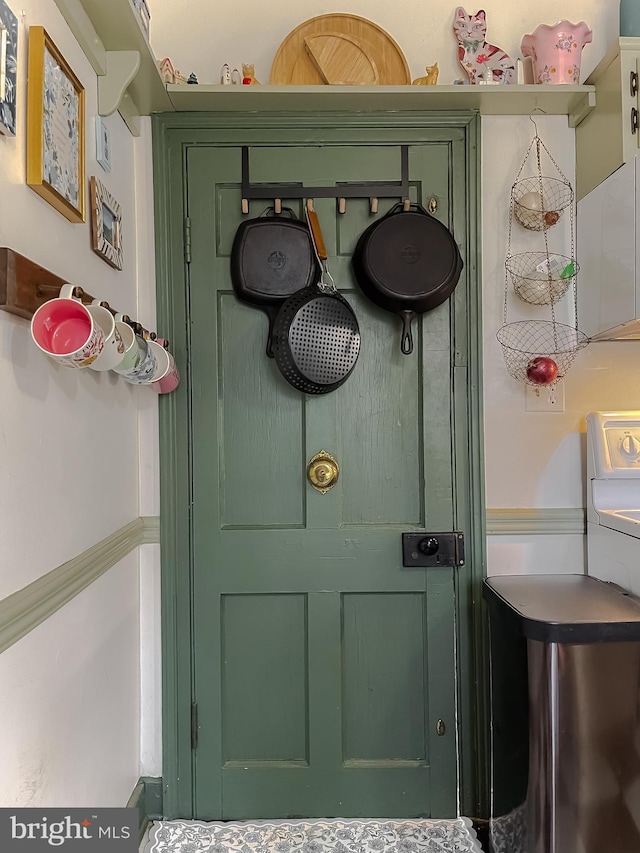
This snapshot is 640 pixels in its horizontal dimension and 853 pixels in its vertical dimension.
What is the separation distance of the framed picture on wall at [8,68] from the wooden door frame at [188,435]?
835mm

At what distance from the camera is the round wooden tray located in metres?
1.84

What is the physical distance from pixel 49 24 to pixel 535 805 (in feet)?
6.38

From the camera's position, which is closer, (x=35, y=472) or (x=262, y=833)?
(x=35, y=472)

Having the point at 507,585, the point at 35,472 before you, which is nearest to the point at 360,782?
the point at 507,585

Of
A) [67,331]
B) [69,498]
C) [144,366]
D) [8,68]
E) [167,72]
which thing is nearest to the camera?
[8,68]

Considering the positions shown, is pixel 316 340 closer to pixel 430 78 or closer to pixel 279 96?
pixel 279 96

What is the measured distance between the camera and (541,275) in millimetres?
1895

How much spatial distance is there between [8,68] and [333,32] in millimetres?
1133

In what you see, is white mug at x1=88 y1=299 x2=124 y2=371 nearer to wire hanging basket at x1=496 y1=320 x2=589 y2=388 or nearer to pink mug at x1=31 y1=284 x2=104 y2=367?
pink mug at x1=31 y1=284 x2=104 y2=367

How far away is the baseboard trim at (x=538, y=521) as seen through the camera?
1919 mm

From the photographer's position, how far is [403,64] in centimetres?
183

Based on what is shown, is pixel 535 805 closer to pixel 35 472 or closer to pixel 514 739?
pixel 514 739

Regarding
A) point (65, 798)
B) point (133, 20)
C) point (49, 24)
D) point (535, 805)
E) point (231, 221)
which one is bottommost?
point (535, 805)

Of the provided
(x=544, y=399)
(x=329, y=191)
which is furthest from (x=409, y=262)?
(x=544, y=399)
